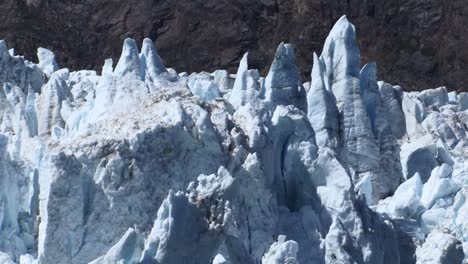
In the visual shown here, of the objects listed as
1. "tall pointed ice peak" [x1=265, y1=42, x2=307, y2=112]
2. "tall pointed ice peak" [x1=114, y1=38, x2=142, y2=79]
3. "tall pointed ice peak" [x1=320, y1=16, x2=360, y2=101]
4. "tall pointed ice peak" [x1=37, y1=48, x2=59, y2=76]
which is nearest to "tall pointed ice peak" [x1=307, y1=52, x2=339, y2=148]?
"tall pointed ice peak" [x1=265, y1=42, x2=307, y2=112]

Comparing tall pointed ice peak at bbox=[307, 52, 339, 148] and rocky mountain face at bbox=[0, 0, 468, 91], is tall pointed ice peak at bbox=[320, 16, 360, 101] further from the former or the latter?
rocky mountain face at bbox=[0, 0, 468, 91]

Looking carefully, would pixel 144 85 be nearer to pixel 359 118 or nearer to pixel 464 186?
pixel 464 186

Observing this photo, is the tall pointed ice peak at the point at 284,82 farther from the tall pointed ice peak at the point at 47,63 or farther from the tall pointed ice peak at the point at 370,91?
the tall pointed ice peak at the point at 47,63

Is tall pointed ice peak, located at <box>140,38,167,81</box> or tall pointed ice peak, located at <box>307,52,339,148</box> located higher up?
tall pointed ice peak, located at <box>140,38,167,81</box>

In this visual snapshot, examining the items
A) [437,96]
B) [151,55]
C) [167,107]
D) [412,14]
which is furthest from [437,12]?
[167,107]

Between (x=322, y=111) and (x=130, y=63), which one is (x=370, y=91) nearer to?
(x=322, y=111)

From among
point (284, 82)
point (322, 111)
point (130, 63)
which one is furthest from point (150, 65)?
point (322, 111)

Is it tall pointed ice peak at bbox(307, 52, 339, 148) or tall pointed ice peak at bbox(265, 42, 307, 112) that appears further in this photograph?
tall pointed ice peak at bbox(265, 42, 307, 112)
